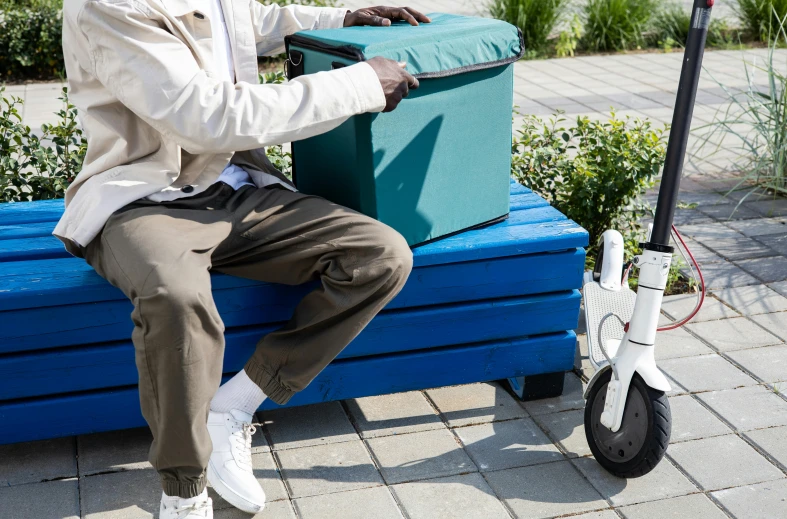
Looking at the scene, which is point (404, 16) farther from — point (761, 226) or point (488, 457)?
point (761, 226)

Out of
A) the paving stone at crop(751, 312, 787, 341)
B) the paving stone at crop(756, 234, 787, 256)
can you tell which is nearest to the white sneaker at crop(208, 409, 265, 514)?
the paving stone at crop(751, 312, 787, 341)

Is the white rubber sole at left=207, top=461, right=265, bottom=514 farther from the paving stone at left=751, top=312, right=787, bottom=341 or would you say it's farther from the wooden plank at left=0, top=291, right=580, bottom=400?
the paving stone at left=751, top=312, right=787, bottom=341

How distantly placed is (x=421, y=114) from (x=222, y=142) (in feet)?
1.76

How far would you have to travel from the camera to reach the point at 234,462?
88.4 inches

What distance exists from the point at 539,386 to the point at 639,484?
486 millimetres

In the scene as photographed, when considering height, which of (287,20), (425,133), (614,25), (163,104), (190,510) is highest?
(287,20)

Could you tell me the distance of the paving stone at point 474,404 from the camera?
2670mm

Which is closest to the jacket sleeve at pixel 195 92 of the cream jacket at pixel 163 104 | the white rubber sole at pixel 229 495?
the cream jacket at pixel 163 104

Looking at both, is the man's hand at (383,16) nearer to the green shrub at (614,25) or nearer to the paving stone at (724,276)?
the paving stone at (724,276)

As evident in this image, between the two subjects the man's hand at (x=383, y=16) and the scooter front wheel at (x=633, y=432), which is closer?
the scooter front wheel at (x=633, y=432)

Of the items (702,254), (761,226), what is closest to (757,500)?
(702,254)

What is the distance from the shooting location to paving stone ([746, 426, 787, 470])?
8.13 feet

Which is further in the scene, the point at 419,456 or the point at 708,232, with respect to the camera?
the point at 708,232

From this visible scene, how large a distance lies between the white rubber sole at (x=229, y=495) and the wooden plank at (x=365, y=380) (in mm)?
301
